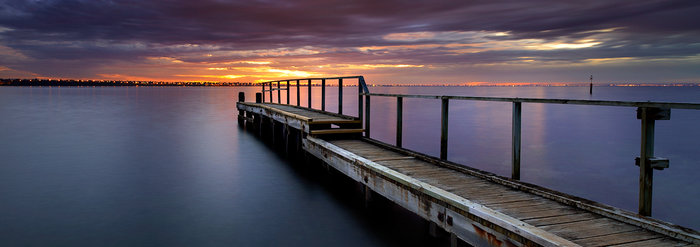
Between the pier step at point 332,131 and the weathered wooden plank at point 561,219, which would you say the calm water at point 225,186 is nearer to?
the pier step at point 332,131

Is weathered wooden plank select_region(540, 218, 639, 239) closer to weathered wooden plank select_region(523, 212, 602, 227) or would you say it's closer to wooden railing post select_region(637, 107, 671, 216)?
weathered wooden plank select_region(523, 212, 602, 227)

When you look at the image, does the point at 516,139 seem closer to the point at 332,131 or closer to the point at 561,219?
the point at 561,219

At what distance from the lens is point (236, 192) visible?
8.05m

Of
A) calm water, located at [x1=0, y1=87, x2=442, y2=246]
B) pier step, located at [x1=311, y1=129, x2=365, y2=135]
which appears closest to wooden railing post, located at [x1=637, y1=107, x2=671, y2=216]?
calm water, located at [x1=0, y1=87, x2=442, y2=246]

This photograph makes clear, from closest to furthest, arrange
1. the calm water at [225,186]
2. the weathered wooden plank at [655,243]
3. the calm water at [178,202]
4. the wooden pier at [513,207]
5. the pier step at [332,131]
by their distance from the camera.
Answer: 1. the weathered wooden plank at [655,243]
2. the wooden pier at [513,207]
3. the calm water at [178,202]
4. the calm water at [225,186]
5. the pier step at [332,131]

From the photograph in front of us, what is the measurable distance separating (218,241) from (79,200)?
3.21 metres

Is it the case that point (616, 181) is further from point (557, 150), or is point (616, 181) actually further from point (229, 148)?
point (229, 148)

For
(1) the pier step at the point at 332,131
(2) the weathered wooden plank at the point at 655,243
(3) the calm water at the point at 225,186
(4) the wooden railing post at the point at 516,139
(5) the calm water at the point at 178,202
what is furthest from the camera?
(1) the pier step at the point at 332,131

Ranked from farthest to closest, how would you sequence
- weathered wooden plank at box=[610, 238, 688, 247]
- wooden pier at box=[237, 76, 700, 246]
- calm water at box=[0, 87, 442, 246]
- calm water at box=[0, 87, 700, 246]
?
calm water at box=[0, 87, 700, 246] < calm water at box=[0, 87, 442, 246] < wooden pier at box=[237, 76, 700, 246] < weathered wooden plank at box=[610, 238, 688, 247]

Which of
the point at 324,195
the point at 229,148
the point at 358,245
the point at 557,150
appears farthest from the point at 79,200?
the point at 557,150

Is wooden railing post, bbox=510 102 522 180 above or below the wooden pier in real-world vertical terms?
above

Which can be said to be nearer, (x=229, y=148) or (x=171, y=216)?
(x=171, y=216)

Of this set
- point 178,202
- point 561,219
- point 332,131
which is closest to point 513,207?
point 561,219

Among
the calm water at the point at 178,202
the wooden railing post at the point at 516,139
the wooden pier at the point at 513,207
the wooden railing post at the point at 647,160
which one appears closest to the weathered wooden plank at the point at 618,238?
the wooden pier at the point at 513,207
